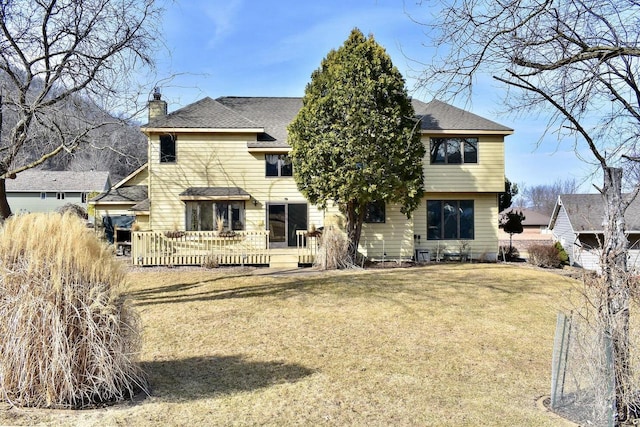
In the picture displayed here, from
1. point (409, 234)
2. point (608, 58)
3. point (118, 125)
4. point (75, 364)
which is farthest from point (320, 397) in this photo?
point (409, 234)

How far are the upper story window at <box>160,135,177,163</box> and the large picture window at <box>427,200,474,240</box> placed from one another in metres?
10.5

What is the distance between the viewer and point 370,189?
14.2 m

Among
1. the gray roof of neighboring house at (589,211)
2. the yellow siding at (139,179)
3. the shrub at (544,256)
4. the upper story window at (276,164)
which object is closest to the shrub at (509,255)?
the shrub at (544,256)

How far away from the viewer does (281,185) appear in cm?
1758

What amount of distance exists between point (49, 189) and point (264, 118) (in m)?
32.9

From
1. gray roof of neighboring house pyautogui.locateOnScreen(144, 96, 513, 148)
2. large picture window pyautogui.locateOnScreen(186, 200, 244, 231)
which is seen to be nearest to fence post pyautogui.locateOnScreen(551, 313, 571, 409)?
gray roof of neighboring house pyautogui.locateOnScreen(144, 96, 513, 148)

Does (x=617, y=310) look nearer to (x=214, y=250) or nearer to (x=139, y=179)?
(x=214, y=250)

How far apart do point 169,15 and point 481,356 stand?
8774mm

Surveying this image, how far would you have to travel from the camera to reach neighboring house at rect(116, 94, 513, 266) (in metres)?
17.2

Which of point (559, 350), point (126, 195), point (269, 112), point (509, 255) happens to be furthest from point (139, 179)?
point (559, 350)

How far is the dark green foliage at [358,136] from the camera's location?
1427cm

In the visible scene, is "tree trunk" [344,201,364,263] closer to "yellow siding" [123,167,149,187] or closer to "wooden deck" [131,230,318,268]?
"wooden deck" [131,230,318,268]

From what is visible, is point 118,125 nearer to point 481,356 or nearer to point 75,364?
point 75,364

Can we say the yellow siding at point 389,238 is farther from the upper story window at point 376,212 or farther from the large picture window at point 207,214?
the large picture window at point 207,214
